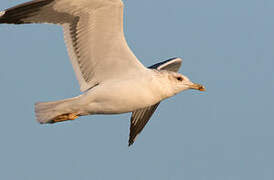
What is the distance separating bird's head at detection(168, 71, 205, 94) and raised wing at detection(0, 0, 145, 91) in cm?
56

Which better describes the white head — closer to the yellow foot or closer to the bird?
the bird

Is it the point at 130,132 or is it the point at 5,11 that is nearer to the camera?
the point at 5,11

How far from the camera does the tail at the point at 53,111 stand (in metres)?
10.9

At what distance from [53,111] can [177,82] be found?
211 cm

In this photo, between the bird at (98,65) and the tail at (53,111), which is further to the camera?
the tail at (53,111)

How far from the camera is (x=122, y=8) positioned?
10133mm

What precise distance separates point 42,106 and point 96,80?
1.00m

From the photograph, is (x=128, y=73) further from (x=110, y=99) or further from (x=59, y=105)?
(x=59, y=105)

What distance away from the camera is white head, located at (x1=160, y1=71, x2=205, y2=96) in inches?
428

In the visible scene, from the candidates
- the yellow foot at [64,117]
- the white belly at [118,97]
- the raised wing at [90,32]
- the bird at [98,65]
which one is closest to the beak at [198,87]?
the bird at [98,65]

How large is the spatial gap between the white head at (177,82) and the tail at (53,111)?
5.31ft

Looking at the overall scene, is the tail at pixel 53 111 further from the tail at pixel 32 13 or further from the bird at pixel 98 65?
the tail at pixel 32 13

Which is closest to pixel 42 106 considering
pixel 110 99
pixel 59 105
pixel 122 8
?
pixel 59 105

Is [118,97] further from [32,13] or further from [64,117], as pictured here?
[32,13]
